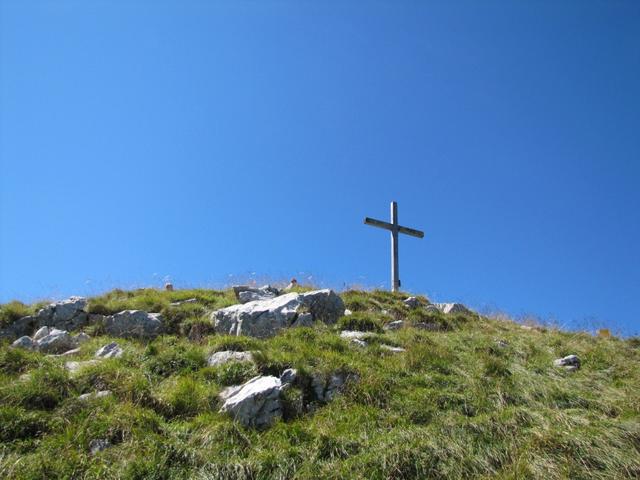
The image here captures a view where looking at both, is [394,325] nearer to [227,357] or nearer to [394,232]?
[227,357]

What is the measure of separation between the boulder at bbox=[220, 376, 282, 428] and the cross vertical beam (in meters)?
11.2

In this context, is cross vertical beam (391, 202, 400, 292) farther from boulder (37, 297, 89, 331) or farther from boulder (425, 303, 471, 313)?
boulder (37, 297, 89, 331)

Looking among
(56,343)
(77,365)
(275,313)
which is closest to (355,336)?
(275,313)

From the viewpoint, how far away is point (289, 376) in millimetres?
9062

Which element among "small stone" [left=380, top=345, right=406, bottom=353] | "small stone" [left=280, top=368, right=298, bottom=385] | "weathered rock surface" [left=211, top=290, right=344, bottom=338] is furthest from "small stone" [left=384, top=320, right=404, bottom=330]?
"small stone" [left=280, top=368, right=298, bottom=385]

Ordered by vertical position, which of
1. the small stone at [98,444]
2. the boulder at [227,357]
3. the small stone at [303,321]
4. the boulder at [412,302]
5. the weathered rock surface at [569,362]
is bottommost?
the small stone at [98,444]

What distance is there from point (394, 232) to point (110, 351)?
13570mm

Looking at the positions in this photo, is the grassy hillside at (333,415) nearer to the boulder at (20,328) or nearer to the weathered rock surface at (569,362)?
the weathered rock surface at (569,362)

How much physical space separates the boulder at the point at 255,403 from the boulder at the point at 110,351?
2946 mm

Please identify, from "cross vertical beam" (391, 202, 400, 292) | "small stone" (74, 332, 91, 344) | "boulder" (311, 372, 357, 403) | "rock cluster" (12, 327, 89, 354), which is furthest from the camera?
"cross vertical beam" (391, 202, 400, 292)

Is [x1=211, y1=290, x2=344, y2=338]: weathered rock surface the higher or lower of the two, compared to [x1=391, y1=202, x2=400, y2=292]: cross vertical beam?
lower

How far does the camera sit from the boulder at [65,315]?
12656 millimetres

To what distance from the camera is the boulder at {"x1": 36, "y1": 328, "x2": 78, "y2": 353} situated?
1081 centimetres

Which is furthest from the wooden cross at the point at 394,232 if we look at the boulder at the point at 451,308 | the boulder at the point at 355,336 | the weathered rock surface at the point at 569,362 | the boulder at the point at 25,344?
the boulder at the point at 25,344
